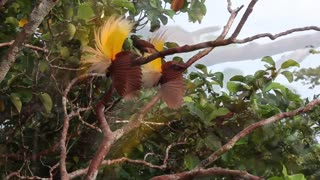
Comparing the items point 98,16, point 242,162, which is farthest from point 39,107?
point 242,162

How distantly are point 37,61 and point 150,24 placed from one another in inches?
14.1

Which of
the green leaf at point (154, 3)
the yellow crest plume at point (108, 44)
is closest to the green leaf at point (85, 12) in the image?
the yellow crest plume at point (108, 44)

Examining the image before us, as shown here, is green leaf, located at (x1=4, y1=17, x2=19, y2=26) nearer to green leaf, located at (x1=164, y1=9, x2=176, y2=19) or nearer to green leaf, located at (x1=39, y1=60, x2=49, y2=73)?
green leaf, located at (x1=39, y1=60, x2=49, y2=73)

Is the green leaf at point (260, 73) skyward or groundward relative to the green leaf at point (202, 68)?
groundward

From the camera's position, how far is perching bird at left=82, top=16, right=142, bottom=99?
1.63 feet

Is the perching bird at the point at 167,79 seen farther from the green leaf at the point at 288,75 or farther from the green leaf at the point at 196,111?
the green leaf at the point at 288,75

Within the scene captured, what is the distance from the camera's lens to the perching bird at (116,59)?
19.6 inches

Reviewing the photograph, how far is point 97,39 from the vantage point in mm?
543

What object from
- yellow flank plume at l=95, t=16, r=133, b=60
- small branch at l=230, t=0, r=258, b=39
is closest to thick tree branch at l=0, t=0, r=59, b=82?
yellow flank plume at l=95, t=16, r=133, b=60

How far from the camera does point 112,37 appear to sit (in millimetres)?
533

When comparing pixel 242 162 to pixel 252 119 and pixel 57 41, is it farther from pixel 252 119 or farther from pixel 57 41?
pixel 57 41

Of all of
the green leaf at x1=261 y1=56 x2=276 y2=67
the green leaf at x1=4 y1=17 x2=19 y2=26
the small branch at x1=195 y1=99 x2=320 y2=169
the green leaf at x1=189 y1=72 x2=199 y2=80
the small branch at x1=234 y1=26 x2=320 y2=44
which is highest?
the green leaf at x1=4 y1=17 x2=19 y2=26

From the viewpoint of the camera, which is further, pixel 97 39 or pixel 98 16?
pixel 98 16

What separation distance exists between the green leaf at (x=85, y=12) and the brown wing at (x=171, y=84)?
0.90ft
